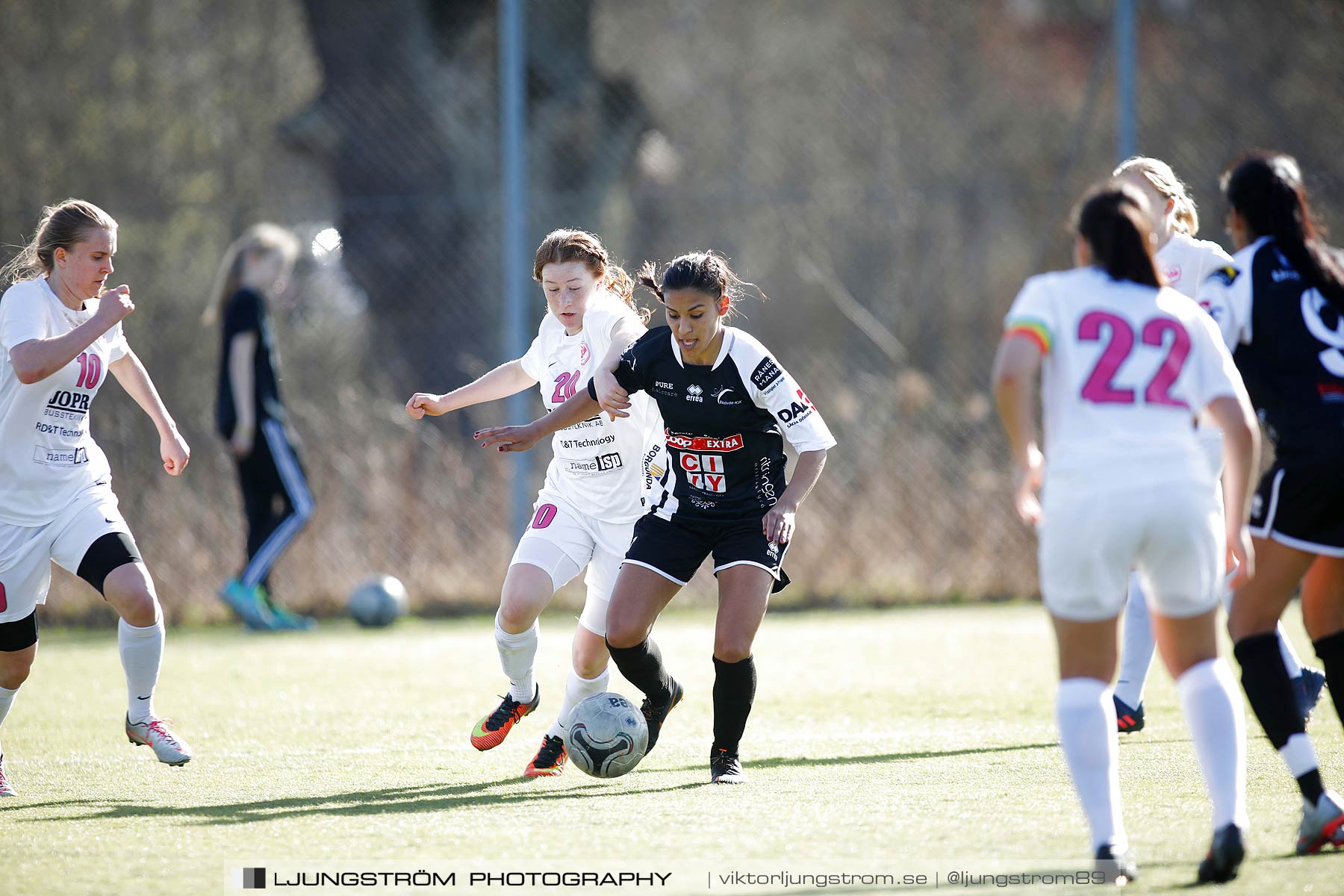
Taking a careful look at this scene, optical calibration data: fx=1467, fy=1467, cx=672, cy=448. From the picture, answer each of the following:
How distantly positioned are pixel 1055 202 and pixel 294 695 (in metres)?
7.28

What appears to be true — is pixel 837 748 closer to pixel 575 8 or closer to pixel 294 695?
pixel 294 695

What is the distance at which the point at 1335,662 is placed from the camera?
378 centimetres

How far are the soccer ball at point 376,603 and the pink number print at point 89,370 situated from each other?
4.83m

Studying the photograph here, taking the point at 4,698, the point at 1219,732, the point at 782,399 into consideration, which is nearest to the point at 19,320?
the point at 4,698

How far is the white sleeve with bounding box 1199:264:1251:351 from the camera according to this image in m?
3.75

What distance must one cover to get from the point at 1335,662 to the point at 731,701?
174 cm

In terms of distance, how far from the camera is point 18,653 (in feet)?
15.8

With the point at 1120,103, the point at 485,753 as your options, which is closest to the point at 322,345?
the point at 1120,103

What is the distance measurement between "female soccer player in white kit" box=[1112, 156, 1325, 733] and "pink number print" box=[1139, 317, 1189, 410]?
1.33 metres

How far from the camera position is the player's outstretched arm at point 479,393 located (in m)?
5.09

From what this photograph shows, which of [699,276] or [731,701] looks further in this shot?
[731,701]

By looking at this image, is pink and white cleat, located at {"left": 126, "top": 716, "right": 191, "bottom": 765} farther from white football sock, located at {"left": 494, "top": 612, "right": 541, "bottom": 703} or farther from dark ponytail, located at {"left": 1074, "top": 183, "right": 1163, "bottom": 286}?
dark ponytail, located at {"left": 1074, "top": 183, "right": 1163, "bottom": 286}

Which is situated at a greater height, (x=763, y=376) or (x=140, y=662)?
(x=763, y=376)

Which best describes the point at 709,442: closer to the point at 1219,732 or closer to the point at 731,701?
the point at 731,701
